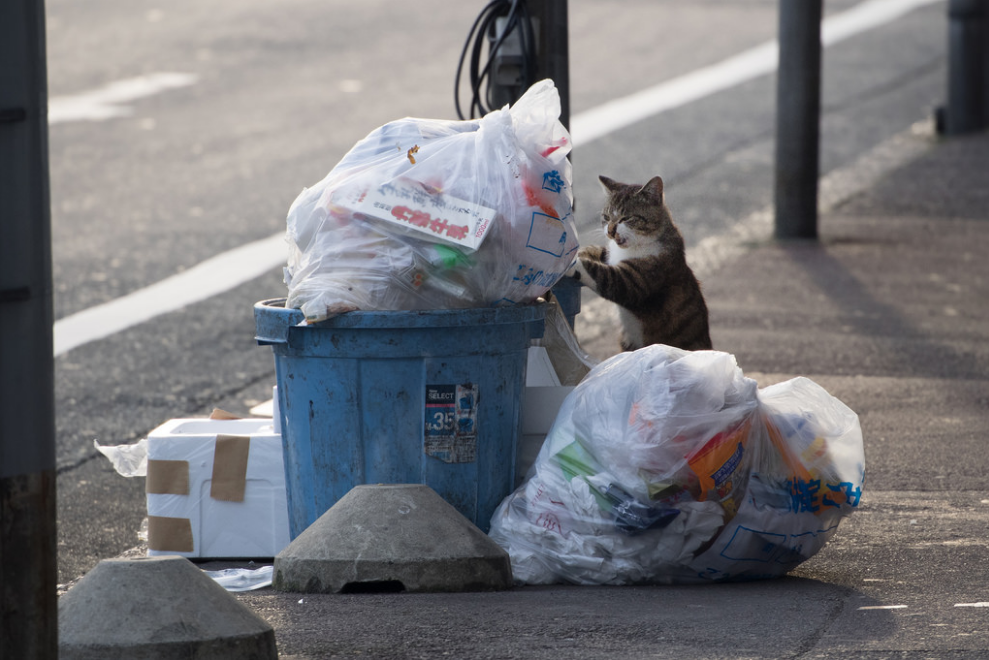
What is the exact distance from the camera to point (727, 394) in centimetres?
388

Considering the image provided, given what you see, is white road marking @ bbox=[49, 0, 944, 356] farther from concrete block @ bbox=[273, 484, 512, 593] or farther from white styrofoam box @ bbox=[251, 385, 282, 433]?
concrete block @ bbox=[273, 484, 512, 593]

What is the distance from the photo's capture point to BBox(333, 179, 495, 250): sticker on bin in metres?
3.93

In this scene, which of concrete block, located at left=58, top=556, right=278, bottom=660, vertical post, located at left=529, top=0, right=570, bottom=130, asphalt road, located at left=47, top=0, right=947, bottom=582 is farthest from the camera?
asphalt road, located at left=47, top=0, right=947, bottom=582

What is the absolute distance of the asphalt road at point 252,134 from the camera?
7.05 metres

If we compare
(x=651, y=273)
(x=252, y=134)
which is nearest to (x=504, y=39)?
(x=651, y=273)

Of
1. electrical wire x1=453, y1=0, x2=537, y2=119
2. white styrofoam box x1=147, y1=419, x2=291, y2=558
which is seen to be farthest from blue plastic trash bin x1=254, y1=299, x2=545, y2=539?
electrical wire x1=453, y1=0, x2=537, y2=119

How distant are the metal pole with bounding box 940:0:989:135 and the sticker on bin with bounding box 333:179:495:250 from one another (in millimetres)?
11538

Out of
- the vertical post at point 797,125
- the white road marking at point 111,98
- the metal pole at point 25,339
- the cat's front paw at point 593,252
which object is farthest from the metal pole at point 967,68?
the metal pole at point 25,339

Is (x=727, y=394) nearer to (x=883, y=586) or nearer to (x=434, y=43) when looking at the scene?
(x=883, y=586)

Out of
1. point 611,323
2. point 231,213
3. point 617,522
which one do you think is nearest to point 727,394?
point 617,522

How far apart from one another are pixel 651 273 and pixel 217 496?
1650mm

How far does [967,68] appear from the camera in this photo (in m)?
14.6

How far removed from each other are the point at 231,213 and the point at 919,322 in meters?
5.44

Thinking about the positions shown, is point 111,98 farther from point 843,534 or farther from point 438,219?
point 843,534
